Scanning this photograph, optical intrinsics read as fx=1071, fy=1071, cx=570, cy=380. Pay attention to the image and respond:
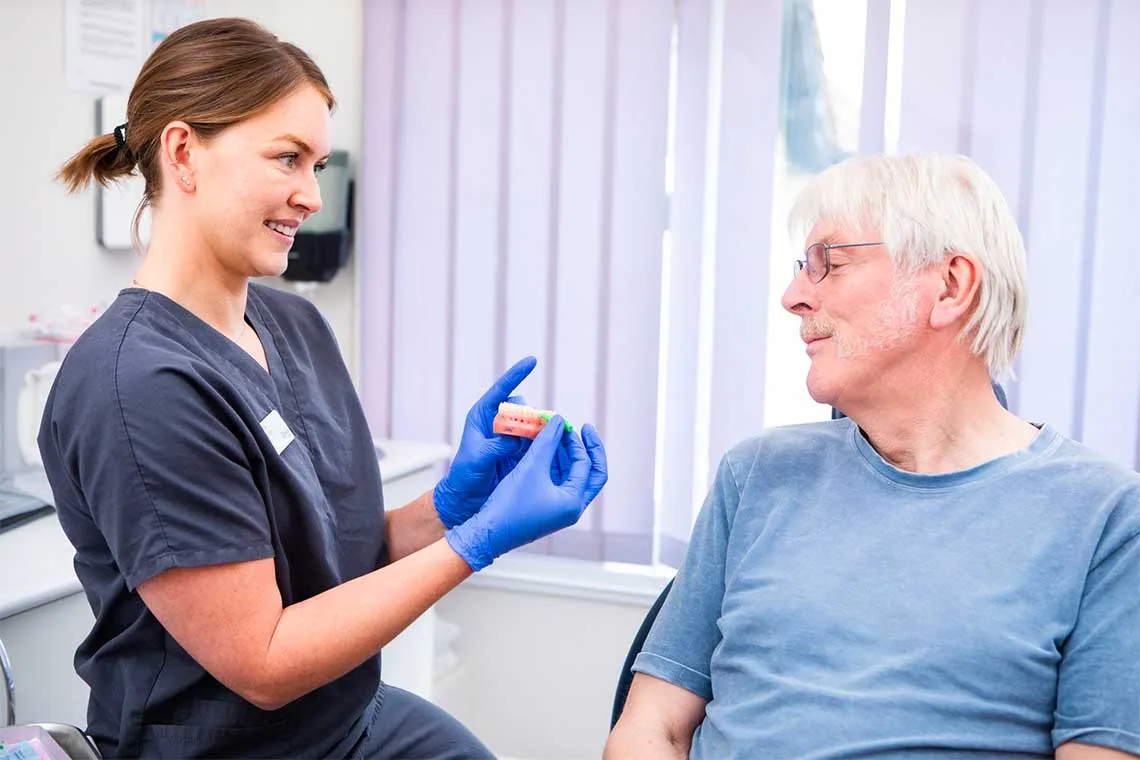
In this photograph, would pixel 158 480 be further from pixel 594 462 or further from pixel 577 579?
pixel 577 579

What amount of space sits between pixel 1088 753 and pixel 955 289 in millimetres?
541

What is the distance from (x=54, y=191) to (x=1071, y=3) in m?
2.09

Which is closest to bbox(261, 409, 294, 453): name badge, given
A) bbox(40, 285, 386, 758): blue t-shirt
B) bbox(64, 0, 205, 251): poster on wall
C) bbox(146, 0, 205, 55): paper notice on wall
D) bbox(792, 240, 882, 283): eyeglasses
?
bbox(40, 285, 386, 758): blue t-shirt

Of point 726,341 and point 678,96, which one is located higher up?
point 678,96

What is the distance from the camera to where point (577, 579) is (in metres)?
2.59

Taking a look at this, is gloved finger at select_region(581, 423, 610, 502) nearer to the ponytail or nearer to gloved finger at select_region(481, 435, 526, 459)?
gloved finger at select_region(481, 435, 526, 459)

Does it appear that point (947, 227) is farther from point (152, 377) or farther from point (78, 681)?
point (78, 681)

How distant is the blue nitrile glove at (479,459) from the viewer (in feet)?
4.93

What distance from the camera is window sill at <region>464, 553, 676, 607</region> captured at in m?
2.53

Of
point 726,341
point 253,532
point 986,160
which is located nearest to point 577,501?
point 253,532

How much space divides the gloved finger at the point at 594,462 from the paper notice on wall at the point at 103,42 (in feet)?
4.82

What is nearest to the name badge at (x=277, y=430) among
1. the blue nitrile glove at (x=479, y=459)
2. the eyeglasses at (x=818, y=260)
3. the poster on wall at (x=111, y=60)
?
the blue nitrile glove at (x=479, y=459)

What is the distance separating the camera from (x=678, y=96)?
7.96 feet

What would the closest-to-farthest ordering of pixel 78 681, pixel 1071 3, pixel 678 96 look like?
pixel 78 681 → pixel 1071 3 → pixel 678 96
